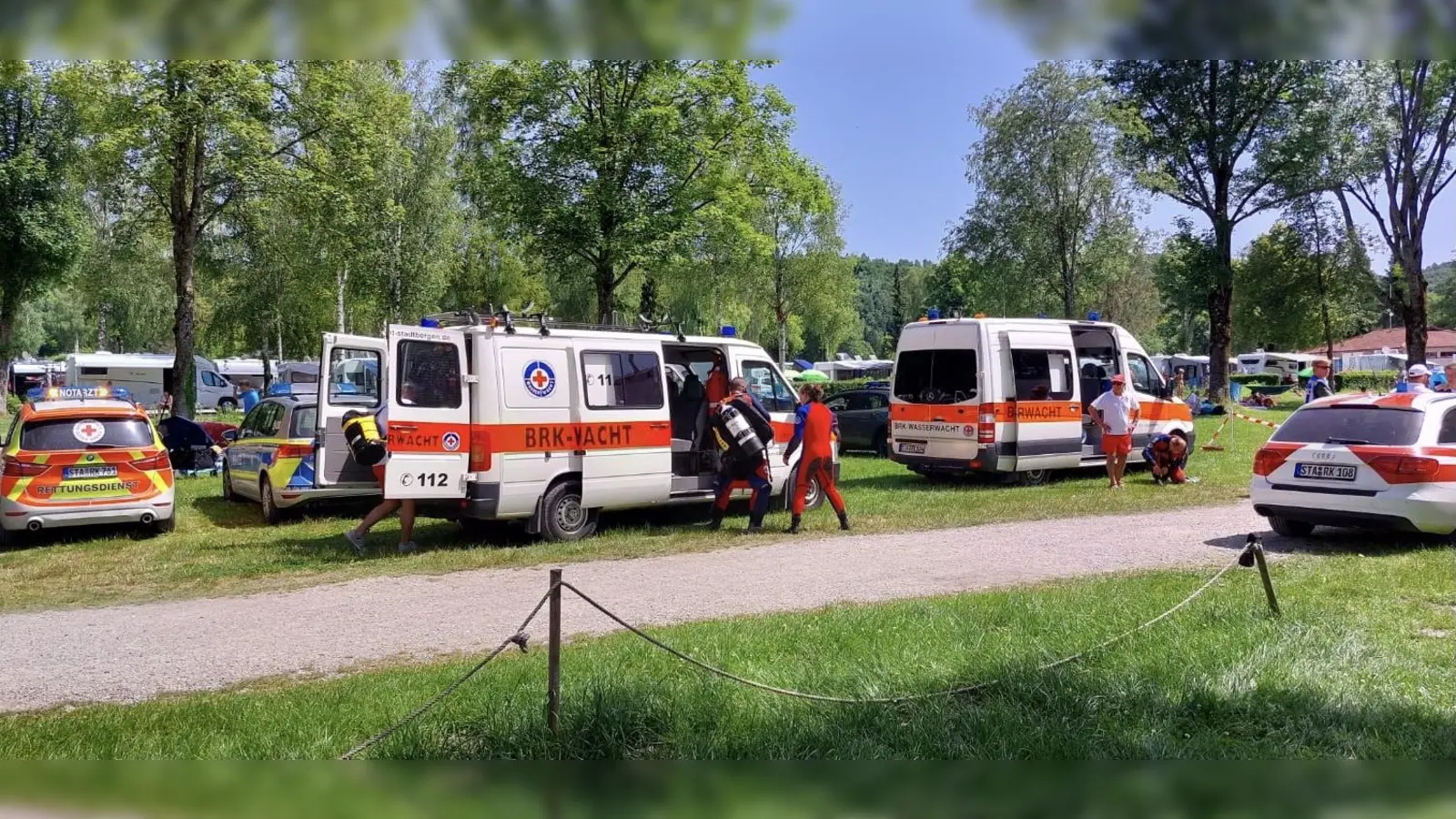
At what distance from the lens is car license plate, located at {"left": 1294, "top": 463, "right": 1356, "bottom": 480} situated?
9.40 m

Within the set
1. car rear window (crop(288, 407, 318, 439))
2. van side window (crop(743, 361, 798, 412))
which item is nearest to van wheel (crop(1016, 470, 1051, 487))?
van side window (crop(743, 361, 798, 412))

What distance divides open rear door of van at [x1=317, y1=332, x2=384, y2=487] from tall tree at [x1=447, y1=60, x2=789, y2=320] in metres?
3.07

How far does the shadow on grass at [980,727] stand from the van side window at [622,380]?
6.48 meters

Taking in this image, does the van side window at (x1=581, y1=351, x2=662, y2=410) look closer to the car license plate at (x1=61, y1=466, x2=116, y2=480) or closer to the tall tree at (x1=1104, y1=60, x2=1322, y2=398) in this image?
the car license plate at (x1=61, y1=466, x2=116, y2=480)

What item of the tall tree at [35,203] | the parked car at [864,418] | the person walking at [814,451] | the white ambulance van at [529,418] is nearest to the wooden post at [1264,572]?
the person walking at [814,451]

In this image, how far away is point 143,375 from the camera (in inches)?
1686

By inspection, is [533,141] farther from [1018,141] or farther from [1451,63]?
[1018,141]

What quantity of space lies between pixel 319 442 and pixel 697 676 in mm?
8035

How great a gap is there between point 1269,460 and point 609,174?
9228 mm

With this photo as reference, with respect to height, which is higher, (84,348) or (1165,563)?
(84,348)

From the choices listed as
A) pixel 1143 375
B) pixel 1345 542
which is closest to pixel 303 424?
pixel 1345 542

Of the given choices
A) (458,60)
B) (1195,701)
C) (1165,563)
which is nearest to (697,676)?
(1195,701)

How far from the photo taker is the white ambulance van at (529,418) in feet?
32.5

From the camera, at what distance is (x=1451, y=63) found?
6.88 feet
